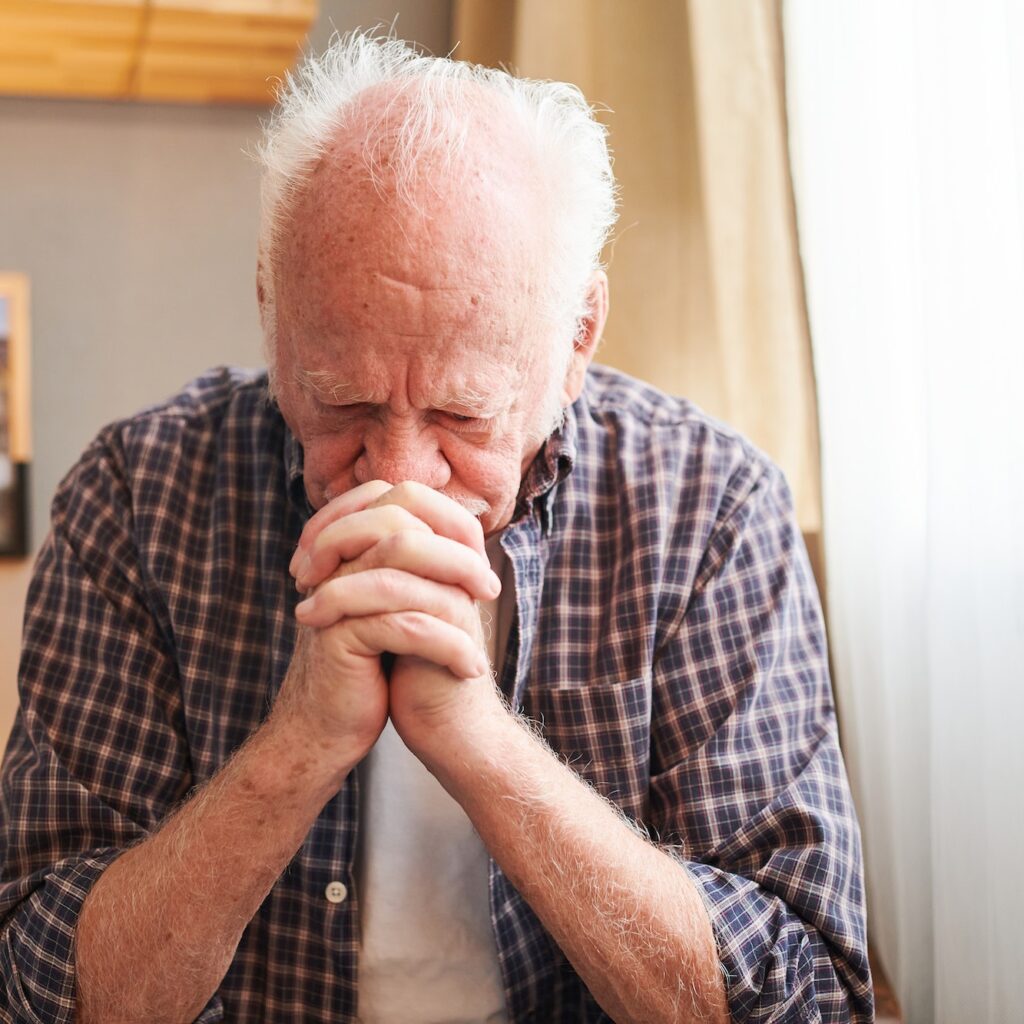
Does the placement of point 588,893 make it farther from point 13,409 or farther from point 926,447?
point 13,409

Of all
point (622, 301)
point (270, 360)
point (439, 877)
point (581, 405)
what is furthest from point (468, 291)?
point (622, 301)

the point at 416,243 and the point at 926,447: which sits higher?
the point at 416,243

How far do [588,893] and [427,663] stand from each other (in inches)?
10.2

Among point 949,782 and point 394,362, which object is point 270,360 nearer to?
point 394,362

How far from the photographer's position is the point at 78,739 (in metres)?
1.29

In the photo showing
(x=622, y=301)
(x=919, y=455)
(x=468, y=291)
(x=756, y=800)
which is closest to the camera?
(x=468, y=291)

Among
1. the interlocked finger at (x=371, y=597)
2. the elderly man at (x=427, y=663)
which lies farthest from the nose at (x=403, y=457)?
the interlocked finger at (x=371, y=597)

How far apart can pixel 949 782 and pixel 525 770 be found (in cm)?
49

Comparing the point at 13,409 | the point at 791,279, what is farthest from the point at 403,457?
the point at 13,409

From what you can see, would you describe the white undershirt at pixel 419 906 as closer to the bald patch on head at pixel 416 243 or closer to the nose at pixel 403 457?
the nose at pixel 403 457

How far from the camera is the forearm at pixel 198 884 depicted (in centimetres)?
111

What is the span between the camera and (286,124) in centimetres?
128

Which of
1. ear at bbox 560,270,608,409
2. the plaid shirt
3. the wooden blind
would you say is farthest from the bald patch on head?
the wooden blind

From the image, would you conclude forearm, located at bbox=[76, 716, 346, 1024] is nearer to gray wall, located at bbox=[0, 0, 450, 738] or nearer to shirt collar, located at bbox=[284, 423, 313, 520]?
shirt collar, located at bbox=[284, 423, 313, 520]
